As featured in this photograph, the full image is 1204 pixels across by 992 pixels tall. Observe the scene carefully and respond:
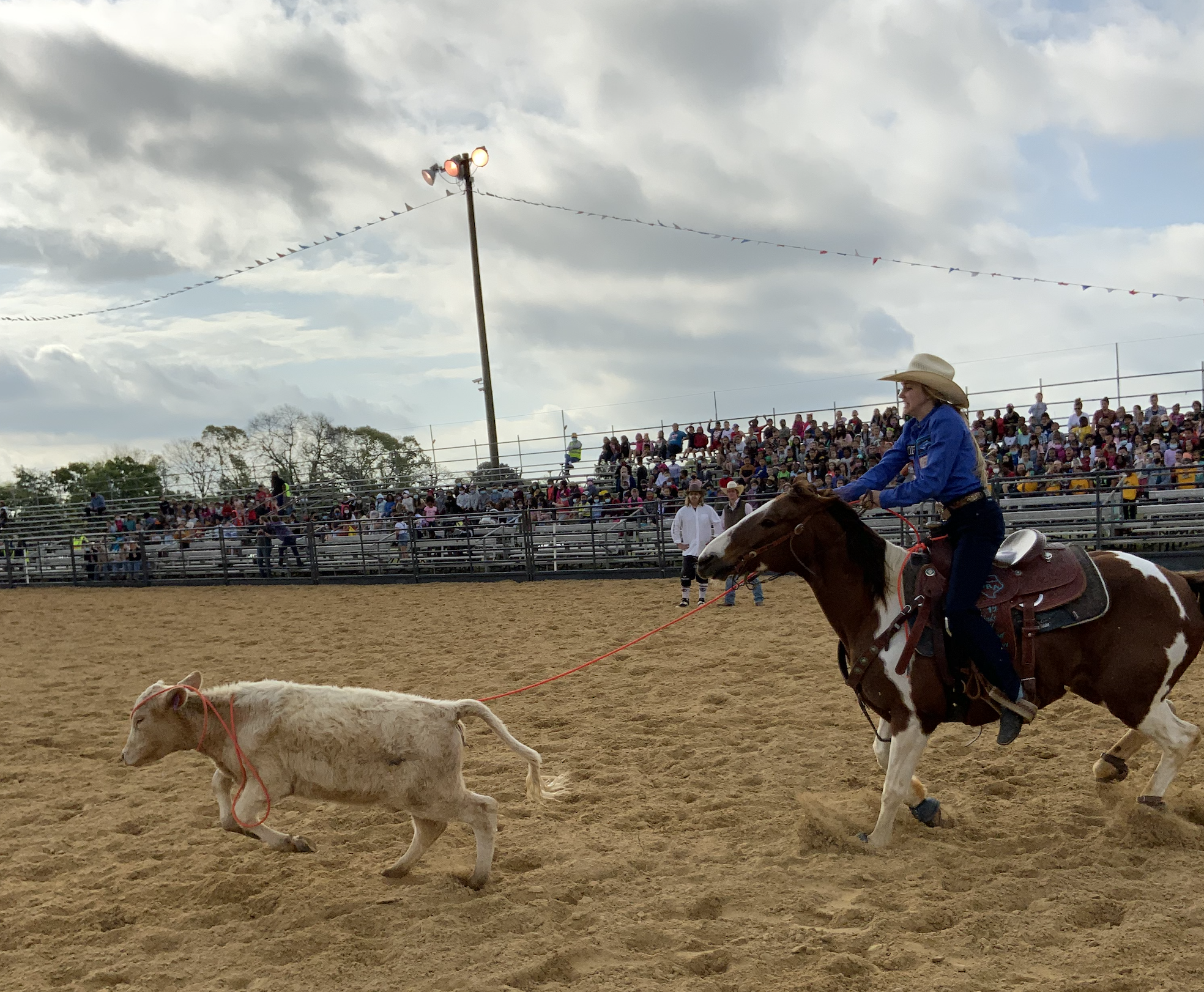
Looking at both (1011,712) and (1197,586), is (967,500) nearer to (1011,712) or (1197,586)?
(1011,712)

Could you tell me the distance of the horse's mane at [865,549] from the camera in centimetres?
448

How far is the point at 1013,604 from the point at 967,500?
55cm

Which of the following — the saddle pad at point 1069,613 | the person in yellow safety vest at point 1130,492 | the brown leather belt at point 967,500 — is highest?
the brown leather belt at point 967,500

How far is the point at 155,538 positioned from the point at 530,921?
912 inches

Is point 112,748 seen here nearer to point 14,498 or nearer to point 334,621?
point 334,621

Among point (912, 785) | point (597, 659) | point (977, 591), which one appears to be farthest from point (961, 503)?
point (597, 659)

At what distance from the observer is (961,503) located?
4.34 metres

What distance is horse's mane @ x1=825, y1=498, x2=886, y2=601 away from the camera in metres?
4.48

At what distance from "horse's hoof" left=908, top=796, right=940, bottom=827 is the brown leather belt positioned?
4.70ft

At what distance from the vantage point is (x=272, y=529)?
20172 millimetres

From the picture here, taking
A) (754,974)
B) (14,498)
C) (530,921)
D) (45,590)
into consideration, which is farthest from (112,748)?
(14,498)

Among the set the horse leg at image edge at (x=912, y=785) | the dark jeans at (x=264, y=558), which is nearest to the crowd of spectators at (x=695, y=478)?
the dark jeans at (x=264, y=558)

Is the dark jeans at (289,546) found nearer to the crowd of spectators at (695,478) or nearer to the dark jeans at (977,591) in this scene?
the crowd of spectators at (695,478)

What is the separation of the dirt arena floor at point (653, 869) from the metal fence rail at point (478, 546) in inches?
262
